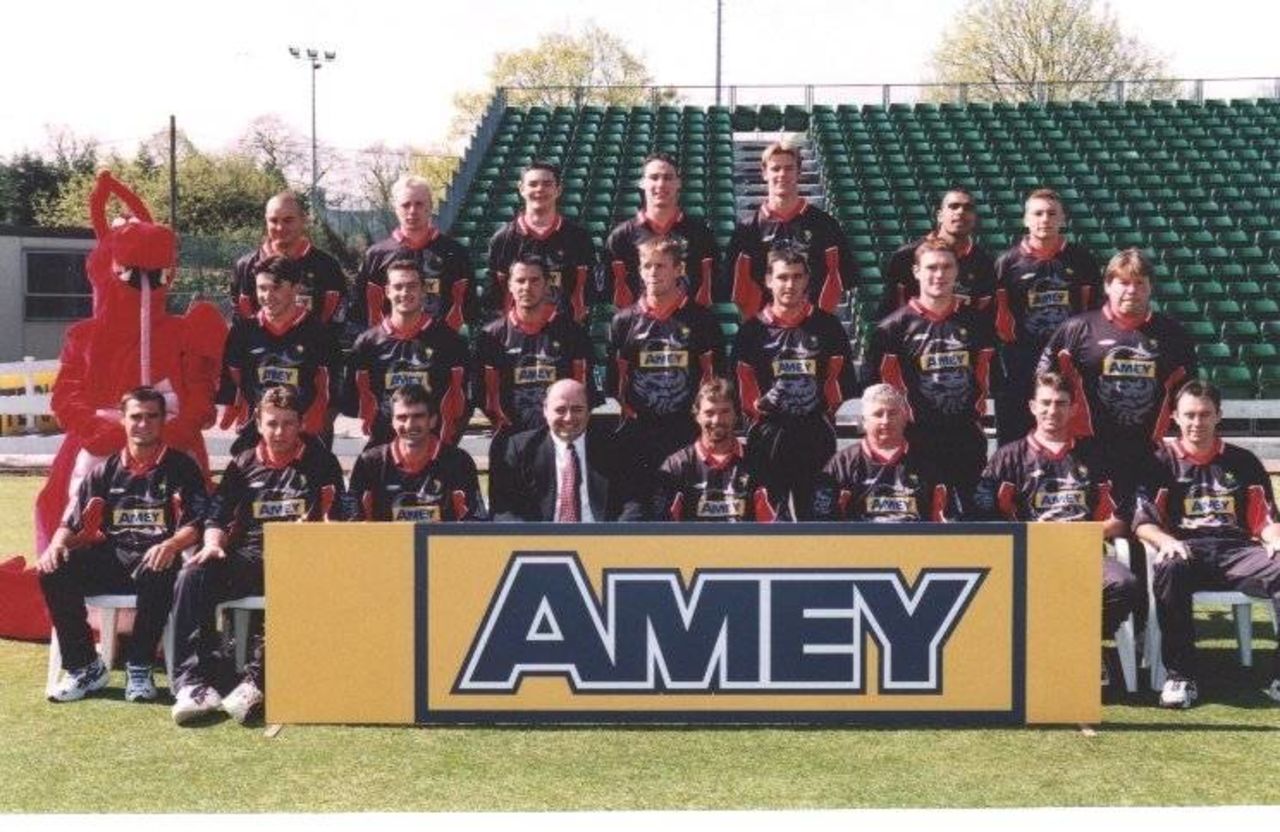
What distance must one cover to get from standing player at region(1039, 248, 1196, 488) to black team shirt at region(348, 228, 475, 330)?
120 inches

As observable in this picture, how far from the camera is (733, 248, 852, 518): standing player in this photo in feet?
20.2

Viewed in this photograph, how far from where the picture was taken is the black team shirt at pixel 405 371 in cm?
627

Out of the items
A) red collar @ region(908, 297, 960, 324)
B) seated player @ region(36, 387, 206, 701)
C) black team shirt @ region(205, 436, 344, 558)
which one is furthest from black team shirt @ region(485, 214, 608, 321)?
seated player @ region(36, 387, 206, 701)

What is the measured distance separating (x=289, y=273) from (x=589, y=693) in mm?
2917

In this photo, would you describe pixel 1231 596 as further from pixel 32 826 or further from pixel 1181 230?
pixel 1181 230

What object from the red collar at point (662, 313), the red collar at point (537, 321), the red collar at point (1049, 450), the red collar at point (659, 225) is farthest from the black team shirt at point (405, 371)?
the red collar at point (1049, 450)

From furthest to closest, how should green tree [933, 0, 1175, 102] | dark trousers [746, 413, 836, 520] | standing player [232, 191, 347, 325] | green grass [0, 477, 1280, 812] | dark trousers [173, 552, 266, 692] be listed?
green tree [933, 0, 1175, 102]
standing player [232, 191, 347, 325]
dark trousers [746, 413, 836, 520]
dark trousers [173, 552, 266, 692]
green grass [0, 477, 1280, 812]

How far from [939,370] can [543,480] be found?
6.48 feet

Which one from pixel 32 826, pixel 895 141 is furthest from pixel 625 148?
pixel 32 826

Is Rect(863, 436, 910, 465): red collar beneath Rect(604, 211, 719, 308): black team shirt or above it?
beneath

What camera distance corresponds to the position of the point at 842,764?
4496 mm

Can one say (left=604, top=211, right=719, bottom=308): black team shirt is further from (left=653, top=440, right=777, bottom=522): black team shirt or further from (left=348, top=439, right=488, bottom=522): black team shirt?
(left=348, top=439, right=488, bottom=522): black team shirt

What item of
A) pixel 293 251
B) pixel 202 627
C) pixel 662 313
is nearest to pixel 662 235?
pixel 662 313

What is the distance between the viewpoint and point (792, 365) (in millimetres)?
6168
